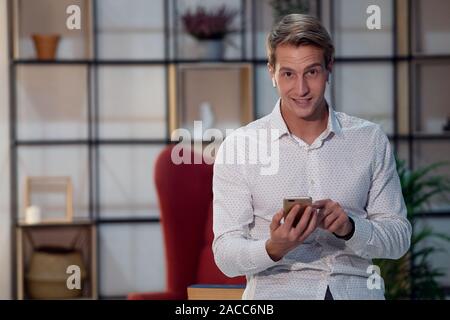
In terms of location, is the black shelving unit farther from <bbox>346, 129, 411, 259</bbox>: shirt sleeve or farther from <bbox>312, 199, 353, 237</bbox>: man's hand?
<bbox>312, 199, 353, 237</bbox>: man's hand

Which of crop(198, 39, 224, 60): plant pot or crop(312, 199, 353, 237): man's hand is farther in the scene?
crop(198, 39, 224, 60): plant pot

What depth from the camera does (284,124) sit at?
1072 mm

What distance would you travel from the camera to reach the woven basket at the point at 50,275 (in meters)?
2.94

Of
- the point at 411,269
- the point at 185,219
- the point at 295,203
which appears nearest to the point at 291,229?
the point at 295,203

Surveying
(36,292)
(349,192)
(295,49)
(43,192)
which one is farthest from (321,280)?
(43,192)

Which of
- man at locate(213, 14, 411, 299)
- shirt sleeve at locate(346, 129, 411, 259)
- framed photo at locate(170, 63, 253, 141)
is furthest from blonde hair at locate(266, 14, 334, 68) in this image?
framed photo at locate(170, 63, 253, 141)

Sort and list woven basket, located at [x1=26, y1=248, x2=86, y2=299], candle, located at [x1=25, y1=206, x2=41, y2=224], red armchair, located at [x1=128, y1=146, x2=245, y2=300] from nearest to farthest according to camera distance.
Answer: red armchair, located at [x1=128, y1=146, x2=245, y2=300] → woven basket, located at [x1=26, y1=248, x2=86, y2=299] → candle, located at [x1=25, y1=206, x2=41, y2=224]

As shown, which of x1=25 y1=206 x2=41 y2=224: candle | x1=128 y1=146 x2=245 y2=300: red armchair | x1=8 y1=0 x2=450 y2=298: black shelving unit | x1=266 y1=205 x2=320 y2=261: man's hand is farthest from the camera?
x1=8 y1=0 x2=450 y2=298: black shelving unit

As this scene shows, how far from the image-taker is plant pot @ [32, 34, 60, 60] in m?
3.07

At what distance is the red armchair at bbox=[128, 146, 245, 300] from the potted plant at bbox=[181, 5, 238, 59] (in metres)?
1.18

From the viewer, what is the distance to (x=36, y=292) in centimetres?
297

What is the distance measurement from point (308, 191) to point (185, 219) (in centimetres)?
96

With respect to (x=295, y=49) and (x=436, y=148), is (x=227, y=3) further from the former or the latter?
(x=295, y=49)

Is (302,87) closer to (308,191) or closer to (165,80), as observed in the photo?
(308,191)
